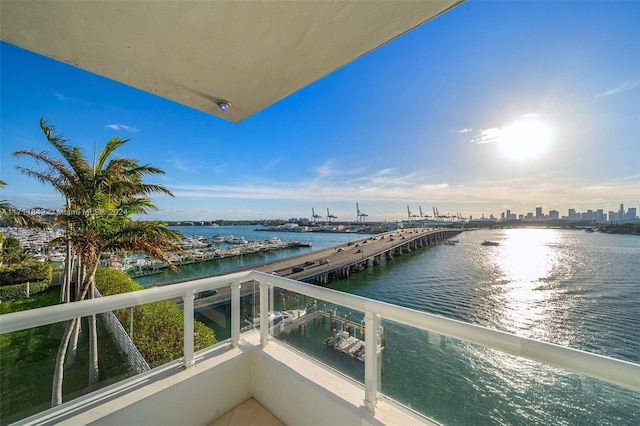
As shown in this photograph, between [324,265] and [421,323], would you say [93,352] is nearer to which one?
[421,323]

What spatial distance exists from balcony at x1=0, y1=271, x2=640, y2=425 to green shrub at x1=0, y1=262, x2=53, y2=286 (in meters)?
10.7

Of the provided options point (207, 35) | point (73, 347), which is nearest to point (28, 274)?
point (73, 347)

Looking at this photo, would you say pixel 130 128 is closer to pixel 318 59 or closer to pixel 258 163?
pixel 318 59

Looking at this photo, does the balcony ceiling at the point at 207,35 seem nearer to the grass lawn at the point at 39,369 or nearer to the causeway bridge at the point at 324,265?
the grass lawn at the point at 39,369

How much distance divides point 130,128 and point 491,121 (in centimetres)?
1359

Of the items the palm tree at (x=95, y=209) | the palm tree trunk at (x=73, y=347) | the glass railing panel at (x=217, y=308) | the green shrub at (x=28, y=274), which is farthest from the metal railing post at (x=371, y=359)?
the green shrub at (x=28, y=274)

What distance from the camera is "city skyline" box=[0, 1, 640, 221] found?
4.93m

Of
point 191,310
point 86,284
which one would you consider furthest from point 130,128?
point 191,310

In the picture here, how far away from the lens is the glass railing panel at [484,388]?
78cm

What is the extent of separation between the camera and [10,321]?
0.90m

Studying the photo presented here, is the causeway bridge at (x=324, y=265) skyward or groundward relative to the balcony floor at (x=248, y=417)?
groundward

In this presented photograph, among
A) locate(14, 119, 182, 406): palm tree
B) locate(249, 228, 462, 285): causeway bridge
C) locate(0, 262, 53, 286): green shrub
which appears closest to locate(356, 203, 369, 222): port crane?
locate(249, 228, 462, 285): causeway bridge

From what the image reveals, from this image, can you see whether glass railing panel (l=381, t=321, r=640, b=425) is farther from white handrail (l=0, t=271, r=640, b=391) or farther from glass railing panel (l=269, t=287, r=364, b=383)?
glass railing panel (l=269, t=287, r=364, b=383)

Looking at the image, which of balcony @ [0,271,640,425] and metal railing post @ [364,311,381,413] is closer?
balcony @ [0,271,640,425]
